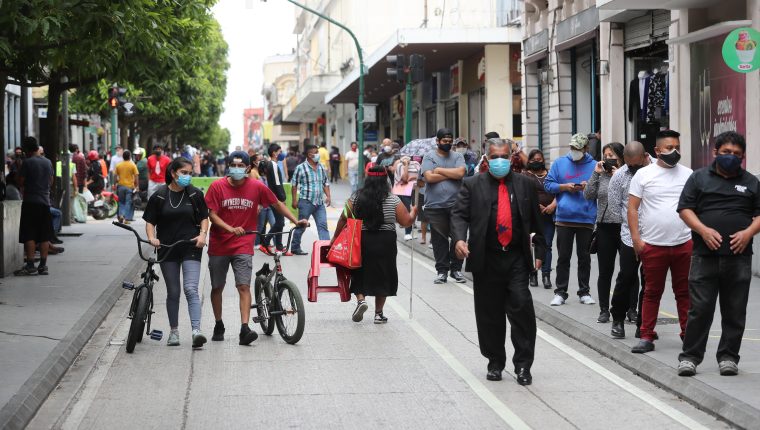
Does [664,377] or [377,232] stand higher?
[377,232]

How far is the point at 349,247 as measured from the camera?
11.7 m

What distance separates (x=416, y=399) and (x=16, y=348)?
373 centimetres

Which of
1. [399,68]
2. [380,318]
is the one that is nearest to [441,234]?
[380,318]

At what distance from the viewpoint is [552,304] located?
12.8 metres

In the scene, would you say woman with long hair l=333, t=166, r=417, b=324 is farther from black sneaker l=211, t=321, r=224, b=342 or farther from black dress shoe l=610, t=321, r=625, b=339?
black dress shoe l=610, t=321, r=625, b=339

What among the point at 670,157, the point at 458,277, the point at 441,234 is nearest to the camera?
the point at 670,157

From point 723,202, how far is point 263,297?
14.8 feet

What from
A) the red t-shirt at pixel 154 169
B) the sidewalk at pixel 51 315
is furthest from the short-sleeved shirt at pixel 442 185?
the red t-shirt at pixel 154 169

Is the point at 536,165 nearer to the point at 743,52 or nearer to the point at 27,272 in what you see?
the point at 743,52

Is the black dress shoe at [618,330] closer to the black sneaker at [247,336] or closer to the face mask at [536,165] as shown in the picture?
the black sneaker at [247,336]

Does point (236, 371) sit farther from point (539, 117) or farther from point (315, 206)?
point (539, 117)

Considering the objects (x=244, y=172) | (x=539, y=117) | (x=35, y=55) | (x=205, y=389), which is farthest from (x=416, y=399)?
(x=539, y=117)

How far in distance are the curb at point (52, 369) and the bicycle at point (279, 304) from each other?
1.65 m

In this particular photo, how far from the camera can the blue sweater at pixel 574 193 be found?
12.6 metres
